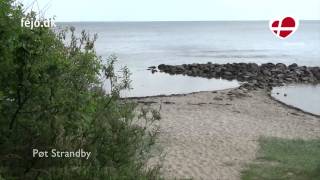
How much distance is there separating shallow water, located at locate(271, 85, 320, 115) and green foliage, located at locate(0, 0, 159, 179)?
21.9 m

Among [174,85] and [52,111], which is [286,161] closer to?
[52,111]

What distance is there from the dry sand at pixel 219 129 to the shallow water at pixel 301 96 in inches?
86.5

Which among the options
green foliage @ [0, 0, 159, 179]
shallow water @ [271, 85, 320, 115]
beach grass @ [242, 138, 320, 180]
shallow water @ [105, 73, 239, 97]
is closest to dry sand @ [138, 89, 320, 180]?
beach grass @ [242, 138, 320, 180]

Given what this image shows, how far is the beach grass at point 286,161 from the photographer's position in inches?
388

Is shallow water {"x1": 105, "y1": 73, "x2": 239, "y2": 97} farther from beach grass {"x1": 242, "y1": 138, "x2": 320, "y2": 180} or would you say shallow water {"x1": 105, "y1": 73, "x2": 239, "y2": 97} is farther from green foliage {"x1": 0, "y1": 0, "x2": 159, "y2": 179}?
green foliage {"x1": 0, "y1": 0, "x2": 159, "y2": 179}

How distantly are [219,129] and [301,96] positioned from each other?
15516mm

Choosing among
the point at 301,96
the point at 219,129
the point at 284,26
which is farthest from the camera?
the point at 301,96

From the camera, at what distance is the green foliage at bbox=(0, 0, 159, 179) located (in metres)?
3.13

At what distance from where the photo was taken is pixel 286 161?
11.1 meters

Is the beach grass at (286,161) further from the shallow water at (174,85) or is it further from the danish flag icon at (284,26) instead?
the shallow water at (174,85)

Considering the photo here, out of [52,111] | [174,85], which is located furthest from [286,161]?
[174,85]

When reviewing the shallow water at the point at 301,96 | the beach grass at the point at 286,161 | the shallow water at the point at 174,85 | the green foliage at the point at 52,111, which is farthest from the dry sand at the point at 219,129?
the green foliage at the point at 52,111

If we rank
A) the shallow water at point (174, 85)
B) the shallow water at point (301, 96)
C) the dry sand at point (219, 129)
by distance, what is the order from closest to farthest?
the dry sand at point (219, 129) < the shallow water at point (301, 96) < the shallow water at point (174, 85)

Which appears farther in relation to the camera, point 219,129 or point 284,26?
point 284,26
